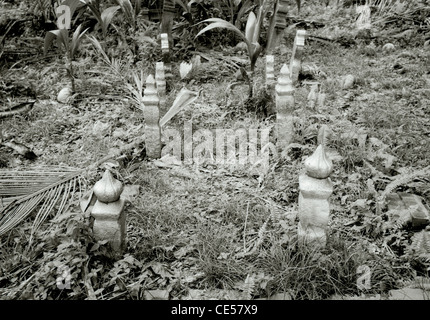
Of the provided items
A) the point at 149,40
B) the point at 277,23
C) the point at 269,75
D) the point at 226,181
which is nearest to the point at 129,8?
the point at 149,40

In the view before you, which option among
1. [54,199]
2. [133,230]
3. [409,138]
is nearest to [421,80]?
[409,138]

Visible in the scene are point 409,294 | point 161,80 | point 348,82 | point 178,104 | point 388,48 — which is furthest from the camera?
point 388,48

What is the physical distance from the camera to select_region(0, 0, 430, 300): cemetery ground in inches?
73.0

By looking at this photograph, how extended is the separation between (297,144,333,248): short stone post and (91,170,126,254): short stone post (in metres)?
0.90

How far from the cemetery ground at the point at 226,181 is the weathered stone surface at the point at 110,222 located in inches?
2.1

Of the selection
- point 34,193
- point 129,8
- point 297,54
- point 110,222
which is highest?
point 129,8

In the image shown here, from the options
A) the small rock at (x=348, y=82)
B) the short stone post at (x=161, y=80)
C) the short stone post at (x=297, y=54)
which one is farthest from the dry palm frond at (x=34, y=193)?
the small rock at (x=348, y=82)

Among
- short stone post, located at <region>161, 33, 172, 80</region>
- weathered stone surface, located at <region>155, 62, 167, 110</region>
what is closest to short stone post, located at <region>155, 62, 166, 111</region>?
weathered stone surface, located at <region>155, 62, 167, 110</region>

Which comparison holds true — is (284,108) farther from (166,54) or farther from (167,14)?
(167,14)

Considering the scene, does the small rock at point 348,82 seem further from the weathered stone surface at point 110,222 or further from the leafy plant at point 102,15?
the weathered stone surface at point 110,222

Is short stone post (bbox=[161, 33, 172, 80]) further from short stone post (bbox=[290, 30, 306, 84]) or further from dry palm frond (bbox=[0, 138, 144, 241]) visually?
dry palm frond (bbox=[0, 138, 144, 241])

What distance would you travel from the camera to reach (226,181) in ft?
8.89

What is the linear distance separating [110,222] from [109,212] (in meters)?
0.07
